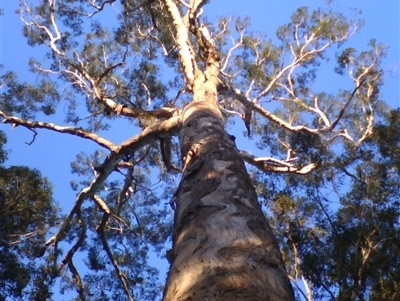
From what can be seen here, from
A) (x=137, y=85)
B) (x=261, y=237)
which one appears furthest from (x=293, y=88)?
(x=261, y=237)

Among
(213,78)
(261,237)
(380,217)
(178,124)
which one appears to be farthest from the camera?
(380,217)

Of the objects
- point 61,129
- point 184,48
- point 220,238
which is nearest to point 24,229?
point 61,129

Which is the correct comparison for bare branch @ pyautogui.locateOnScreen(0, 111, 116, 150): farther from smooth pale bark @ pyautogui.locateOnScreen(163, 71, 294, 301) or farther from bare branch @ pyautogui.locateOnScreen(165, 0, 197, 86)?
smooth pale bark @ pyautogui.locateOnScreen(163, 71, 294, 301)

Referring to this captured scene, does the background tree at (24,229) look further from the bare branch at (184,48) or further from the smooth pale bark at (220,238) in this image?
the smooth pale bark at (220,238)

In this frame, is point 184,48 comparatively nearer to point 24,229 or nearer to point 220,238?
point 24,229

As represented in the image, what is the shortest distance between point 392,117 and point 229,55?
3.98 metres

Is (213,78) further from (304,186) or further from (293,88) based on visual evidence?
(293,88)

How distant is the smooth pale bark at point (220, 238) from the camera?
1.71 meters

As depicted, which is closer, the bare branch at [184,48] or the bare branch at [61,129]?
the bare branch at [184,48]

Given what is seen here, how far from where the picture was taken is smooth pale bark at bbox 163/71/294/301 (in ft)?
5.61

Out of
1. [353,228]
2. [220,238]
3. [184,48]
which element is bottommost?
[220,238]

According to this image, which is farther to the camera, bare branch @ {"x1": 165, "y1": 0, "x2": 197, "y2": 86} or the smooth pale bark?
bare branch @ {"x1": 165, "y1": 0, "x2": 197, "y2": 86}

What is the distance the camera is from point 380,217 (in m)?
6.75

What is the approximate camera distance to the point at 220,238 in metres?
2.07
